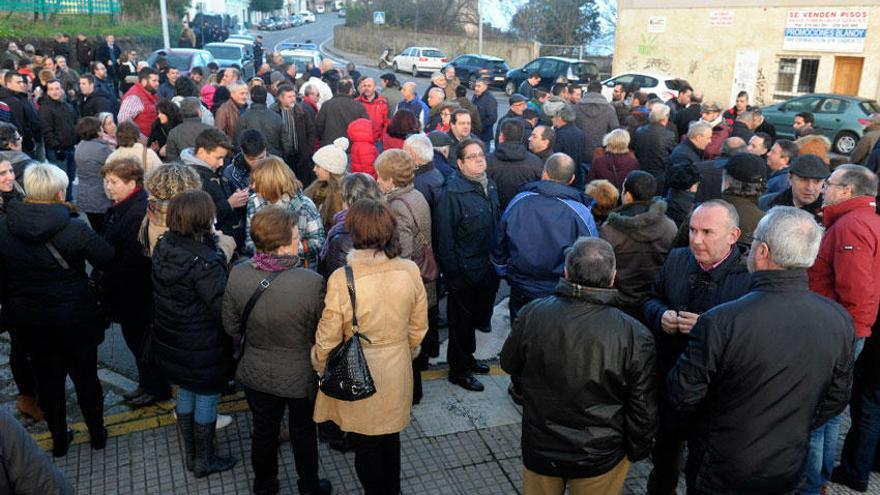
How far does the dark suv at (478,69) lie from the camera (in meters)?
29.7

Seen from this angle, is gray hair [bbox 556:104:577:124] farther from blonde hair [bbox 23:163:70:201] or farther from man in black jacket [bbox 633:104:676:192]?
blonde hair [bbox 23:163:70:201]

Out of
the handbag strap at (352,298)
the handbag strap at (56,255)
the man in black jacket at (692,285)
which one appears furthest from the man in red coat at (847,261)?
the handbag strap at (56,255)

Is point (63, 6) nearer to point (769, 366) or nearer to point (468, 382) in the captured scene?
point (468, 382)

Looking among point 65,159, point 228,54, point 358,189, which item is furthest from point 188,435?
point 228,54

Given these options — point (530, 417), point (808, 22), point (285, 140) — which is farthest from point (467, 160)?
point (808, 22)

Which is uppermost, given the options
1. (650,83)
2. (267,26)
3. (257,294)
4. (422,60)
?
(267,26)

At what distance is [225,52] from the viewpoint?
23.7 metres

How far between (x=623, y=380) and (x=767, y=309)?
2.15 feet

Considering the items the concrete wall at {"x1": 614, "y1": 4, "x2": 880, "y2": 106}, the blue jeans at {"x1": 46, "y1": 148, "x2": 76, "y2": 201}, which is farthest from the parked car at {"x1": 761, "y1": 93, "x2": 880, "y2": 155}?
the blue jeans at {"x1": 46, "y1": 148, "x2": 76, "y2": 201}

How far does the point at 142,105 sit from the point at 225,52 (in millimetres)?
16109

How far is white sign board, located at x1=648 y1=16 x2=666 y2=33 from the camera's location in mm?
27547

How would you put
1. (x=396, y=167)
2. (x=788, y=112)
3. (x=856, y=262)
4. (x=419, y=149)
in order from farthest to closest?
1. (x=788, y=112)
2. (x=419, y=149)
3. (x=396, y=167)
4. (x=856, y=262)

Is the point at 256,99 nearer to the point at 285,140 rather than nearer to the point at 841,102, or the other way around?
the point at 285,140

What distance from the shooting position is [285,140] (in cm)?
839
